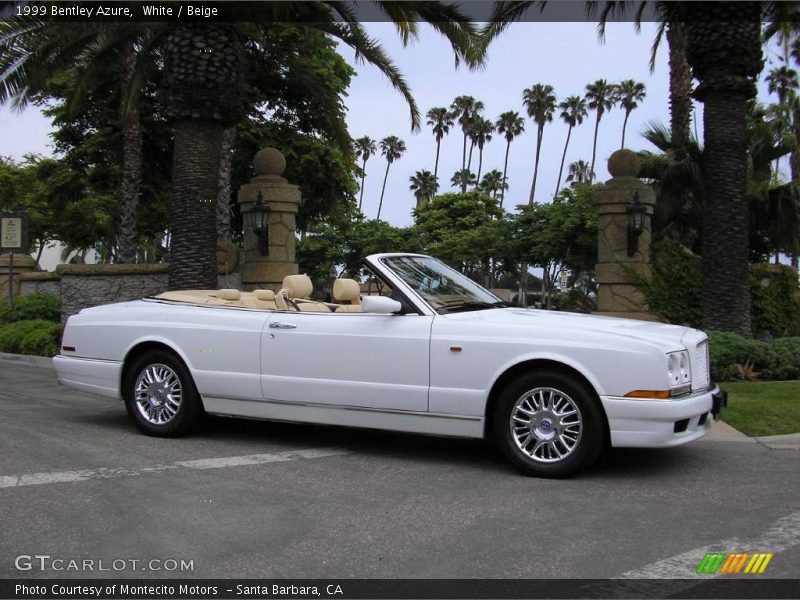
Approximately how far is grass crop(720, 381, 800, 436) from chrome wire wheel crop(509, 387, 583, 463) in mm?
2523

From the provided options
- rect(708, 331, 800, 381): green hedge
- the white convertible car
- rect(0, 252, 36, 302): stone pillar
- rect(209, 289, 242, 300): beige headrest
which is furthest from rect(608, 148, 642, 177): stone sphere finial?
rect(0, 252, 36, 302): stone pillar

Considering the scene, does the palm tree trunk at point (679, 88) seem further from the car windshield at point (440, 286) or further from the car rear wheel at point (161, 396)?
the car rear wheel at point (161, 396)

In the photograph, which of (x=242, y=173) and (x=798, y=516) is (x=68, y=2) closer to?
(x=242, y=173)

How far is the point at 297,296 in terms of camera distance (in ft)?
24.0

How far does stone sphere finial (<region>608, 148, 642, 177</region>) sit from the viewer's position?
1500 cm

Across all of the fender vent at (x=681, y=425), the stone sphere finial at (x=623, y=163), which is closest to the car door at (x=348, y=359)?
the fender vent at (x=681, y=425)

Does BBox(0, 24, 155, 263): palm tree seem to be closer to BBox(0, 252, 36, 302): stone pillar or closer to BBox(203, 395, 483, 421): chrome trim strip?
BBox(0, 252, 36, 302): stone pillar

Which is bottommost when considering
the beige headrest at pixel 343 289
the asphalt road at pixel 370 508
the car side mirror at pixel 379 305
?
the asphalt road at pixel 370 508

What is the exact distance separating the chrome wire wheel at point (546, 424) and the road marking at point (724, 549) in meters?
1.40

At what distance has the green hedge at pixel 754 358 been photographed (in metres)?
11.0

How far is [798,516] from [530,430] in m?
1.74

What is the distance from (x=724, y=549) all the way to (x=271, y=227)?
1222 centimetres

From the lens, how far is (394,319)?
247 inches

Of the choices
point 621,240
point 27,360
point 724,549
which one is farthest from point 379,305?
point 27,360
